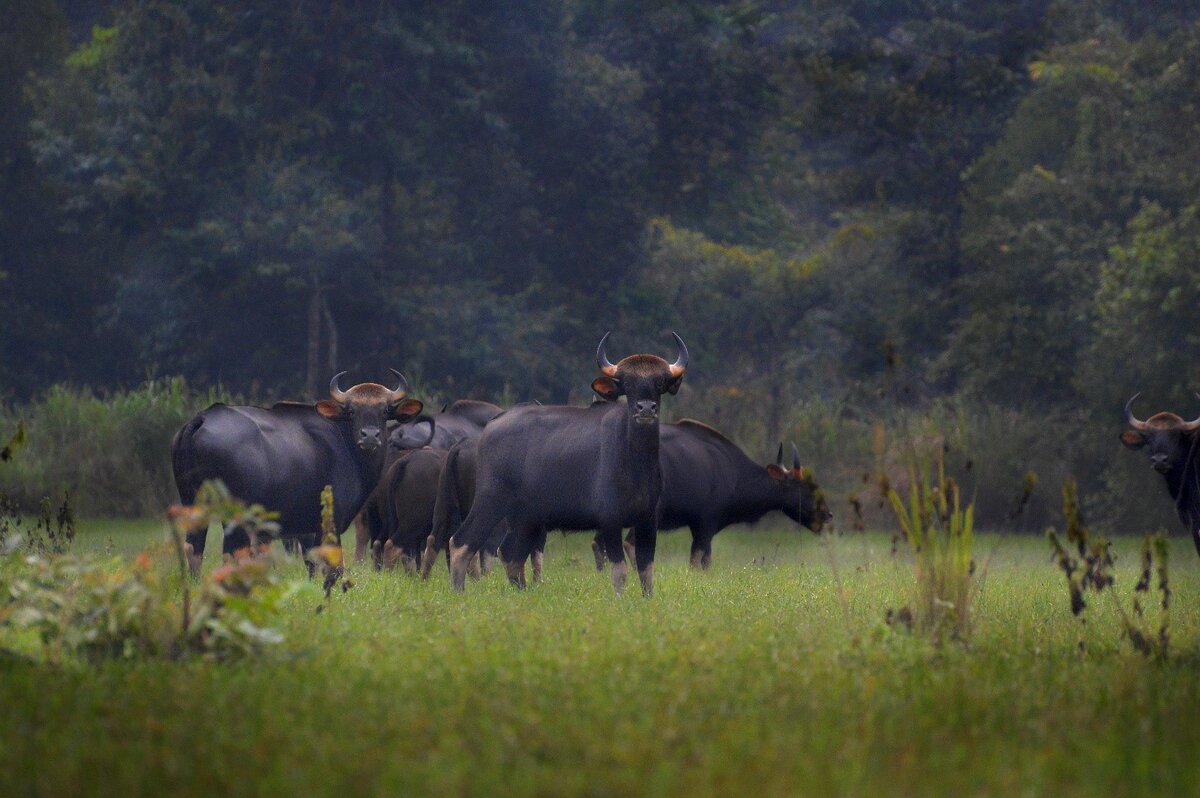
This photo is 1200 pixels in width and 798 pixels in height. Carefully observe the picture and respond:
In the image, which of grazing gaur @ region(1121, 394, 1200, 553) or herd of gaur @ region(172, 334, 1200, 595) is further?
grazing gaur @ region(1121, 394, 1200, 553)

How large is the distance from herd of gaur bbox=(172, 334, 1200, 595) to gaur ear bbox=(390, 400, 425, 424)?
13mm

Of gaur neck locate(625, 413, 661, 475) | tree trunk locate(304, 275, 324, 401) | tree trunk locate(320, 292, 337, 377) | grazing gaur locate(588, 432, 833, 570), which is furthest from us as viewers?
tree trunk locate(320, 292, 337, 377)

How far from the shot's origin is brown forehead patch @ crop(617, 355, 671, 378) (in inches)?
562

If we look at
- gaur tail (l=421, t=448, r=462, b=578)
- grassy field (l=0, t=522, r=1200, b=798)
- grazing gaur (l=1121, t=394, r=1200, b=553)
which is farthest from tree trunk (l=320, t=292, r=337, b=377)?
grassy field (l=0, t=522, r=1200, b=798)

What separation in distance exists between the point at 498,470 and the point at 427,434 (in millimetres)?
4846

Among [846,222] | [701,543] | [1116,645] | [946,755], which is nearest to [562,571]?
[701,543]

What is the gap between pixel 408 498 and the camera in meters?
17.4

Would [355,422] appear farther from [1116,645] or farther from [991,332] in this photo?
[991,332]

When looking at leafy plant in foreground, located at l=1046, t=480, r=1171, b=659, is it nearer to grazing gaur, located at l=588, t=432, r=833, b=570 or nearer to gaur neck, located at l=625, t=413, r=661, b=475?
gaur neck, located at l=625, t=413, r=661, b=475

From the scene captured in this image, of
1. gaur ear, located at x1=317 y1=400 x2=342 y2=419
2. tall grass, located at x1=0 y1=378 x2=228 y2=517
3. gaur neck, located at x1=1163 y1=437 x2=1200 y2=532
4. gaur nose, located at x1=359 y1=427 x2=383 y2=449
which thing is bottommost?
tall grass, located at x1=0 y1=378 x2=228 y2=517

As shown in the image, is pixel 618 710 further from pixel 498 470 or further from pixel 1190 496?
pixel 1190 496

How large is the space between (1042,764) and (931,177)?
3509 centimetres

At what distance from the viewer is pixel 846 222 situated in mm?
51719

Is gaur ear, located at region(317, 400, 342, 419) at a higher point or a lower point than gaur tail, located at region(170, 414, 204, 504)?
higher
